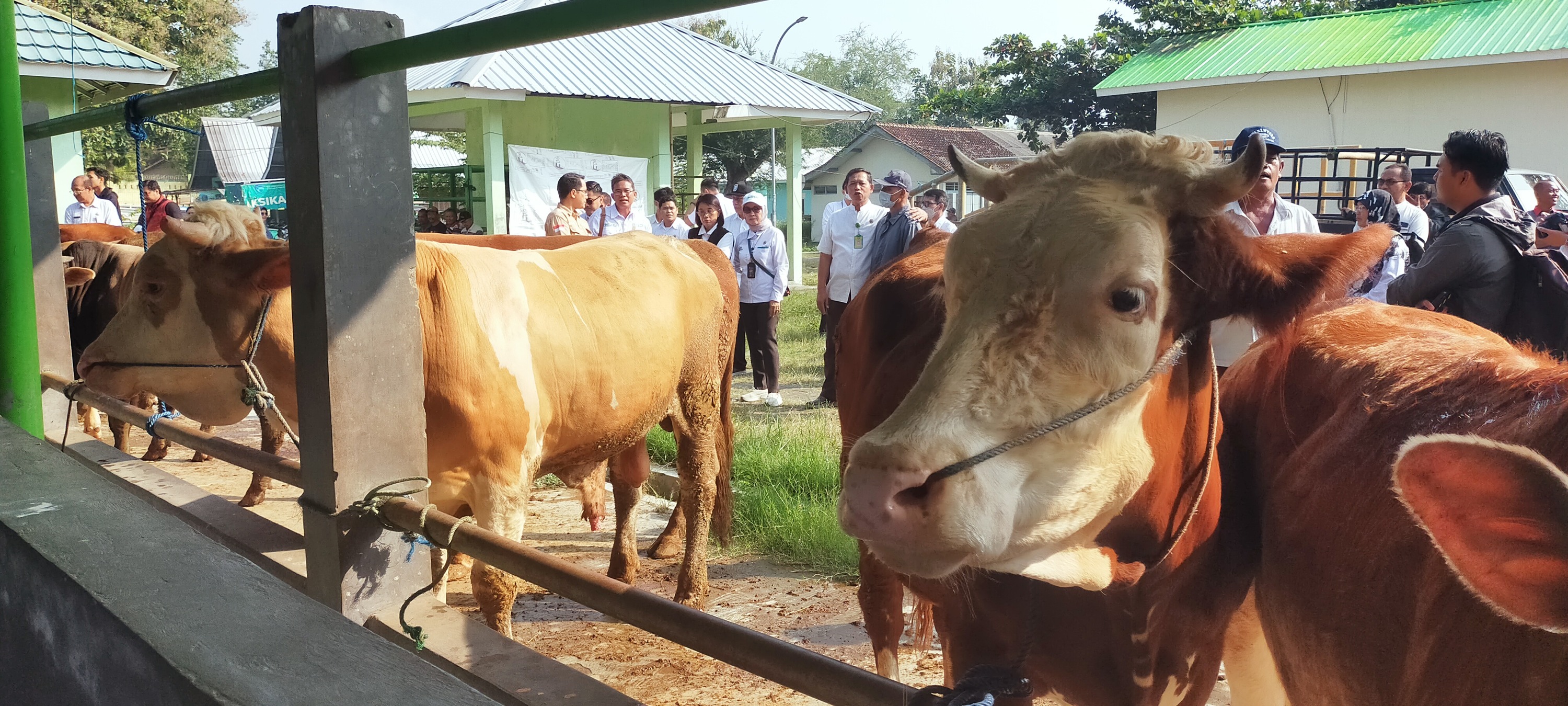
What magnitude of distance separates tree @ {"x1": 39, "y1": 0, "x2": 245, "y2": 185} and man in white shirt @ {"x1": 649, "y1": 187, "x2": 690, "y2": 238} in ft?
47.3

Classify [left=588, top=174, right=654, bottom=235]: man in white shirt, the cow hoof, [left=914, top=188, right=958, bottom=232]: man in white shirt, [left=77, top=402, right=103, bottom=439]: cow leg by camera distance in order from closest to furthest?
the cow hoof < [left=77, top=402, right=103, bottom=439]: cow leg < [left=914, top=188, right=958, bottom=232]: man in white shirt < [left=588, top=174, right=654, bottom=235]: man in white shirt

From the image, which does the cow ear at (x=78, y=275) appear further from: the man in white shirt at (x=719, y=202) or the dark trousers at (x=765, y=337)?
the man in white shirt at (x=719, y=202)

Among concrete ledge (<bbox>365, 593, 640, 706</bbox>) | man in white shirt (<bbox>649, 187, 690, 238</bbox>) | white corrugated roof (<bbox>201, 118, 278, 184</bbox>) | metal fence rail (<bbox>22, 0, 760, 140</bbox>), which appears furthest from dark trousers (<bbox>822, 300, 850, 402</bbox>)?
white corrugated roof (<bbox>201, 118, 278, 184</bbox>)

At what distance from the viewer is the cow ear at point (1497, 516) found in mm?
1033

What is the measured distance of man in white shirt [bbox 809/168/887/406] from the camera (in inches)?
336

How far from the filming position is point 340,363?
7.41 feet

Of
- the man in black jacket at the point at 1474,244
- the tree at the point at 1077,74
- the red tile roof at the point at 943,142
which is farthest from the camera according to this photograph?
the red tile roof at the point at 943,142

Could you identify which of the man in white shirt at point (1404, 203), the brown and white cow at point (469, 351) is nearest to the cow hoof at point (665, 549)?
the brown and white cow at point (469, 351)

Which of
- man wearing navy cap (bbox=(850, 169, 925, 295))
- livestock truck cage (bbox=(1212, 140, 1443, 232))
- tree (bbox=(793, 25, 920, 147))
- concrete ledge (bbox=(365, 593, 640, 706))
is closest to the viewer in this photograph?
concrete ledge (bbox=(365, 593, 640, 706))

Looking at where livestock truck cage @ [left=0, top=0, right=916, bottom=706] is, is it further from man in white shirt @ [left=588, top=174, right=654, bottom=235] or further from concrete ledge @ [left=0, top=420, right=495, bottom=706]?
man in white shirt @ [left=588, top=174, right=654, bottom=235]

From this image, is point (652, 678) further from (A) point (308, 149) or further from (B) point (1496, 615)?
(B) point (1496, 615)

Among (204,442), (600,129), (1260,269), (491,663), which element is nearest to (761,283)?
(204,442)

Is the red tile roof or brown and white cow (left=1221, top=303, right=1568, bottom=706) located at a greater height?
the red tile roof

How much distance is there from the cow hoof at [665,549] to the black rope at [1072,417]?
383cm
